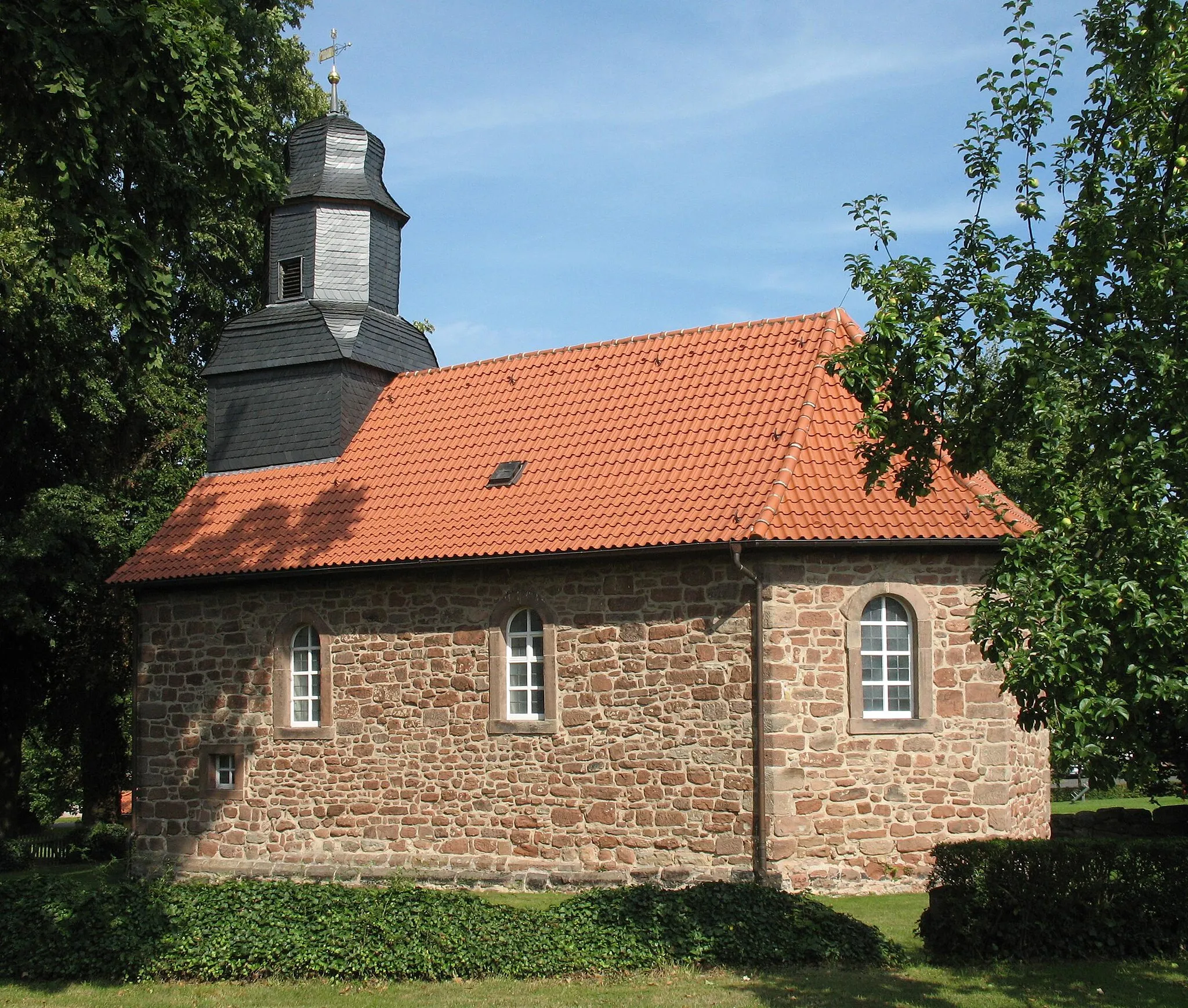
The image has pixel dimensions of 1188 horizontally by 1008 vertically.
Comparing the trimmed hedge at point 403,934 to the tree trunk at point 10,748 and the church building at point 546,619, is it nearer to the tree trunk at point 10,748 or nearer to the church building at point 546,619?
the church building at point 546,619

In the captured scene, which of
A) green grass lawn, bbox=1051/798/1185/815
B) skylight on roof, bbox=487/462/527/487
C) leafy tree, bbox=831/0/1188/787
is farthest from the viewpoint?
green grass lawn, bbox=1051/798/1185/815

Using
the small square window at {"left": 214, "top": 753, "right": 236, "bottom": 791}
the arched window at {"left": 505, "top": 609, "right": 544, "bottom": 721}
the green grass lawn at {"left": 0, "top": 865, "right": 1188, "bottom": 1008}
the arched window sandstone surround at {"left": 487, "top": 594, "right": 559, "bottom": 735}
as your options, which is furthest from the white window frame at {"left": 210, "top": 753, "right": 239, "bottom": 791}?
the green grass lawn at {"left": 0, "top": 865, "right": 1188, "bottom": 1008}

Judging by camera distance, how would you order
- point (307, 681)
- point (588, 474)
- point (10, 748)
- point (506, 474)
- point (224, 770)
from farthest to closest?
point (10, 748) → point (224, 770) → point (307, 681) → point (506, 474) → point (588, 474)

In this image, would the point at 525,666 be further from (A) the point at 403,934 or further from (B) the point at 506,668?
(A) the point at 403,934

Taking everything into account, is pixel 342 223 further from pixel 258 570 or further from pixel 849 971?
pixel 849 971

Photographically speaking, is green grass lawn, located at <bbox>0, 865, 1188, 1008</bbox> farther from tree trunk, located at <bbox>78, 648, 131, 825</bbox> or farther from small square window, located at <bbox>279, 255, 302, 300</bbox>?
tree trunk, located at <bbox>78, 648, 131, 825</bbox>

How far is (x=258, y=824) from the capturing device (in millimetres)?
16828

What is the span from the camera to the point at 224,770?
684 inches

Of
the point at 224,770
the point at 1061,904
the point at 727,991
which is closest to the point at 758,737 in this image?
the point at 1061,904

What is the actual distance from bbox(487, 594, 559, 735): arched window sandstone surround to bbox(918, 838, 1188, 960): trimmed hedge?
5974 millimetres

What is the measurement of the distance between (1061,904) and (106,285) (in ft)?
51.6

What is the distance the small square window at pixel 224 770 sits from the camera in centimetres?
1723

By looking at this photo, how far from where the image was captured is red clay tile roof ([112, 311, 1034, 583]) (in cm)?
1448

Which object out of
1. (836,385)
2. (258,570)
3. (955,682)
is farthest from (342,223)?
(955,682)
